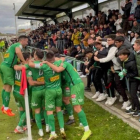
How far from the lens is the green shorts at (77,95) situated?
13.8 ft

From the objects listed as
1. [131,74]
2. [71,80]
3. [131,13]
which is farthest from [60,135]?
[131,13]

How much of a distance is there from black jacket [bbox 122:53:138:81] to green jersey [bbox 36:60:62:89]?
5.06 feet

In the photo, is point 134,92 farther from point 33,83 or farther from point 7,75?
point 7,75

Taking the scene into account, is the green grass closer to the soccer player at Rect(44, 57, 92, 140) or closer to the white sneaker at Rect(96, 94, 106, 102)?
the soccer player at Rect(44, 57, 92, 140)

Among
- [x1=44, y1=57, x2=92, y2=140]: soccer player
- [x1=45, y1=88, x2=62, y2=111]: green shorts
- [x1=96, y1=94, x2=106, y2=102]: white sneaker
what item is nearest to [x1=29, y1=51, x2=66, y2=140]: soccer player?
[x1=45, y1=88, x2=62, y2=111]: green shorts

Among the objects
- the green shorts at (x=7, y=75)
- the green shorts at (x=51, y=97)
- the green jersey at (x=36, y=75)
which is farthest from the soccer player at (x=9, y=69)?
the green shorts at (x=51, y=97)

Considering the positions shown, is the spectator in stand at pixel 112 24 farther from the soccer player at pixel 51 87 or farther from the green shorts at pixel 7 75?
the soccer player at pixel 51 87

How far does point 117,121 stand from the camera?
498 centimetres

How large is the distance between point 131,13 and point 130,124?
5.87 metres

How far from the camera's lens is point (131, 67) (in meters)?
4.81

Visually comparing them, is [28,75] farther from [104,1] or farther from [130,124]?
[104,1]

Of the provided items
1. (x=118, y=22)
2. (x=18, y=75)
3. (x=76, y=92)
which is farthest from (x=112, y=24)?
(x=76, y=92)

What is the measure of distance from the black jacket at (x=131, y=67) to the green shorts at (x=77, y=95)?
1242 mm

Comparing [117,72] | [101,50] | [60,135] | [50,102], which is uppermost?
[101,50]
